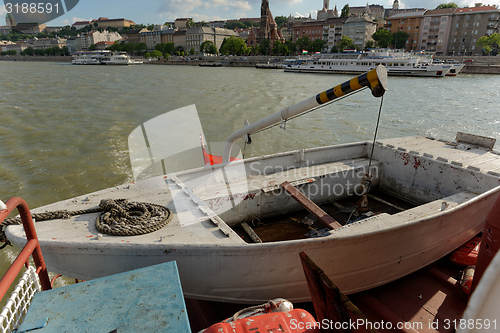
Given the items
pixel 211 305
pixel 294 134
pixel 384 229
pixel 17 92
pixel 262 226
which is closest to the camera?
pixel 384 229

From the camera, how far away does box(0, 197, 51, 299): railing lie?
1920 millimetres

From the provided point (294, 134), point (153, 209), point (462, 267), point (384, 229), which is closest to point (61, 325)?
point (153, 209)

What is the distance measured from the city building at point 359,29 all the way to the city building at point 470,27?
20.9 metres

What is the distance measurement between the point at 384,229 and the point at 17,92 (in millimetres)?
28782

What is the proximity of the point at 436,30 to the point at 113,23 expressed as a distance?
170 metres

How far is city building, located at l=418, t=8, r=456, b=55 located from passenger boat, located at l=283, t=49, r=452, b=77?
91.3 ft

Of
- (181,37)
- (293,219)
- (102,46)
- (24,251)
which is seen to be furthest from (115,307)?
(102,46)

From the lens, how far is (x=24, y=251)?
91.4 inches

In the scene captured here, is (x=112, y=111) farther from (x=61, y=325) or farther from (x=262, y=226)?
(x=61, y=325)

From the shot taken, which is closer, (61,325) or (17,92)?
(61,325)

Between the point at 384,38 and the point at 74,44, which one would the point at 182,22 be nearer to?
the point at 74,44

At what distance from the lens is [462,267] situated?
465cm

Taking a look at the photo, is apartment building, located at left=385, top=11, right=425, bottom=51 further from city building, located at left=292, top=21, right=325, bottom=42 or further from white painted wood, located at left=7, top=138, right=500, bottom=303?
white painted wood, located at left=7, top=138, right=500, bottom=303

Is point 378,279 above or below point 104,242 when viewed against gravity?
below
